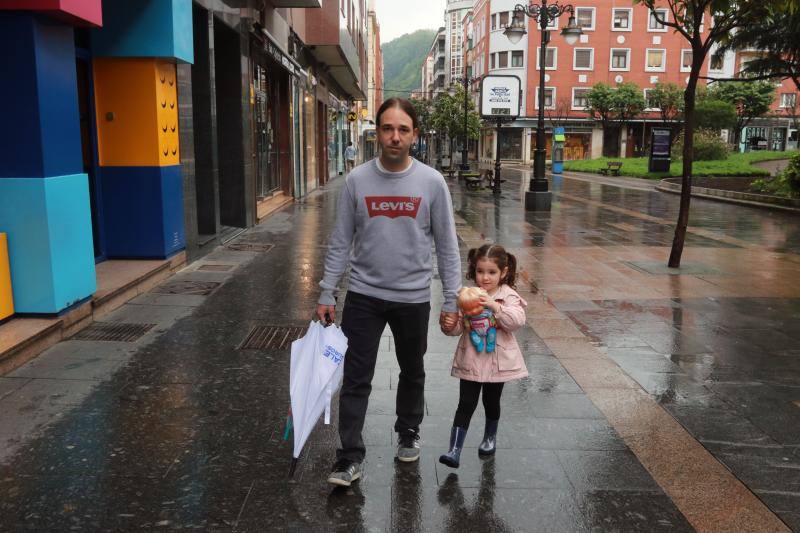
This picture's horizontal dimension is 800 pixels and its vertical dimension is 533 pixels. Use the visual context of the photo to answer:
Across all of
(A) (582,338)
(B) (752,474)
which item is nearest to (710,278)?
(A) (582,338)

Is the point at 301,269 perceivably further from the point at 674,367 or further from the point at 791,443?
the point at 791,443

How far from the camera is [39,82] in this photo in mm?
5551

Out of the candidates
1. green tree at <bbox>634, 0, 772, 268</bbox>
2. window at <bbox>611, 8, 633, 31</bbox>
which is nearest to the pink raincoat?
green tree at <bbox>634, 0, 772, 268</bbox>

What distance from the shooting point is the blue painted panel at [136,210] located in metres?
8.44

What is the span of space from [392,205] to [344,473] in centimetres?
129

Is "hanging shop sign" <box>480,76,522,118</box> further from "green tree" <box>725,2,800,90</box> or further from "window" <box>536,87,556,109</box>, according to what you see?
"window" <box>536,87,556,109</box>

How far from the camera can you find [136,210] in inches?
336

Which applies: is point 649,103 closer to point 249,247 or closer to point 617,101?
point 617,101

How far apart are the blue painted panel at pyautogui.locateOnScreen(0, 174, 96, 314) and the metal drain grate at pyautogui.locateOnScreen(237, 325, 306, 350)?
153cm

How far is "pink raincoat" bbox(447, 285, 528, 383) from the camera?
3598mm

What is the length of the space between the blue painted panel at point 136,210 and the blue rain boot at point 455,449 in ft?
19.3

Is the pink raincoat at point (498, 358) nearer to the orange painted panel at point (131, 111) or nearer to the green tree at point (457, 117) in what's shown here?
the orange painted panel at point (131, 111)

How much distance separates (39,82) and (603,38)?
65.7m

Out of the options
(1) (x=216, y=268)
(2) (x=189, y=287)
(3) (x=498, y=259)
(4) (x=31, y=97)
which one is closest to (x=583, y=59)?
(1) (x=216, y=268)
